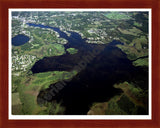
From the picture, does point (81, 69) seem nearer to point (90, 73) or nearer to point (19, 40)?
point (90, 73)

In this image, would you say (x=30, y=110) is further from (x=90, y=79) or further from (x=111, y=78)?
(x=111, y=78)

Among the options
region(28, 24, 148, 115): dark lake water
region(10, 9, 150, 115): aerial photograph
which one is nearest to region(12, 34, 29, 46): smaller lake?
region(10, 9, 150, 115): aerial photograph

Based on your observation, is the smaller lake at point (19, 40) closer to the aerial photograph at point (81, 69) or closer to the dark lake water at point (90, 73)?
the aerial photograph at point (81, 69)

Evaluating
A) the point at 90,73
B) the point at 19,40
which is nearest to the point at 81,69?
the point at 90,73

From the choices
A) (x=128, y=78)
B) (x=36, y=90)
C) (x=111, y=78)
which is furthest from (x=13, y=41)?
(x=128, y=78)

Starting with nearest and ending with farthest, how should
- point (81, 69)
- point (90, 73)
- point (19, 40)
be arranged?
1. point (90, 73)
2. point (81, 69)
3. point (19, 40)

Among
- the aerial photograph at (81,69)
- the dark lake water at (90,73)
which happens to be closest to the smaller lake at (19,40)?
the aerial photograph at (81,69)

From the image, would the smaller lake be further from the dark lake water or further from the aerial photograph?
the dark lake water

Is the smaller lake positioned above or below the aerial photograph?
above
